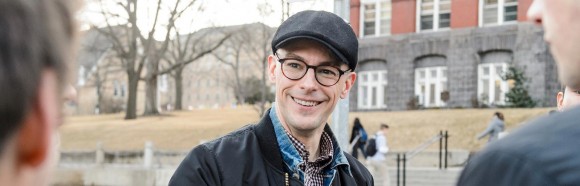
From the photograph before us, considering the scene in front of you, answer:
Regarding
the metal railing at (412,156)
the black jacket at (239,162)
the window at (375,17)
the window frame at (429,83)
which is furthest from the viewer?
the window at (375,17)

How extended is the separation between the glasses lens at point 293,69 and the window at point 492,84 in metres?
30.3

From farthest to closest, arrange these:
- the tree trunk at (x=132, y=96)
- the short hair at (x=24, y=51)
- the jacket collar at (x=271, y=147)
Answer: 1. the tree trunk at (x=132, y=96)
2. the jacket collar at (x=271, y=147)
3. the short hair at (x=24, y=51)

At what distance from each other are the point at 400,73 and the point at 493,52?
4.49 m

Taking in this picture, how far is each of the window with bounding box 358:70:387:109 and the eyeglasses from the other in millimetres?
34576

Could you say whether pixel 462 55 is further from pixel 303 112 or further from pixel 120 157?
pixel 303 112

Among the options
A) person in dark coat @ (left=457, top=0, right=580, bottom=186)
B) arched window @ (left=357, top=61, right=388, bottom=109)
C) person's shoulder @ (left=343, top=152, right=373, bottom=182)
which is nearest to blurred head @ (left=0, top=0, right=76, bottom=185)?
person in dark coat @ (left=457, top=0, right=580, bottom=186)

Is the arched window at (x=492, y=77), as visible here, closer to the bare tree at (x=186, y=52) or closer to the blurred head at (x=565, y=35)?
the bare tree at (x=186, y=52)

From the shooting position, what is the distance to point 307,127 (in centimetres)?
322

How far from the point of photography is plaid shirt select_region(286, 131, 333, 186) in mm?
3134

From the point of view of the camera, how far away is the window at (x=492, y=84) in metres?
33.3

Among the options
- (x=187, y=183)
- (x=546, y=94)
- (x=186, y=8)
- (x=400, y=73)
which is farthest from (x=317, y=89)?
(x=186, y=8)

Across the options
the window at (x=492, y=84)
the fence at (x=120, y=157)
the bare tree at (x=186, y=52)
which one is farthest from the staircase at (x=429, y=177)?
the bare tree at (x=186, y=52)

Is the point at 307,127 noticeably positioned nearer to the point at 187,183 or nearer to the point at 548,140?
the point at 187,183

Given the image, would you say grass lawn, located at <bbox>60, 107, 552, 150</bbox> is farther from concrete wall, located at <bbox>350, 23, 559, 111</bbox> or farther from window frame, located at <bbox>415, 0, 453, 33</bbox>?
window frame, located at <bbox>415, 0, 453, 33</bbox>
